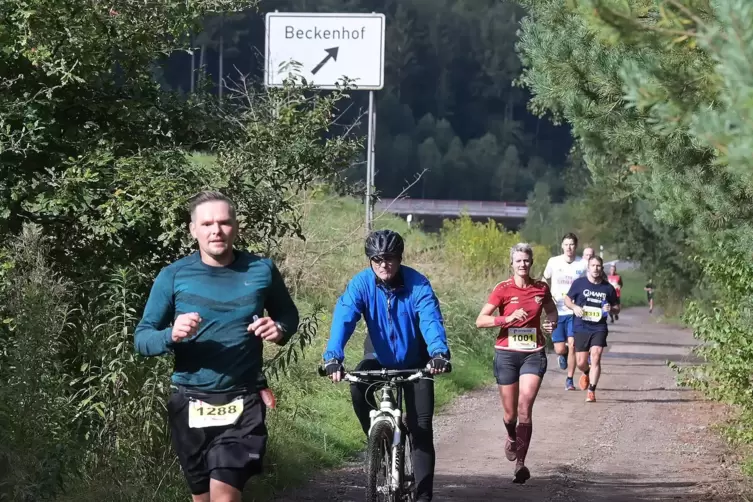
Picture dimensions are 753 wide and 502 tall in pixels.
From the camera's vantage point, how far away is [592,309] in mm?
16047

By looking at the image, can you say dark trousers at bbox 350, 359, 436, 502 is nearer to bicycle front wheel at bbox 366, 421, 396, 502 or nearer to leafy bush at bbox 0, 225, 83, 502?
bicycle front wheel at bbox 366, 421, 396, 502

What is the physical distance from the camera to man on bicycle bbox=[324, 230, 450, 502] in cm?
767

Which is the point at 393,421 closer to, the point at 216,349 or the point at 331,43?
the point at 216,349

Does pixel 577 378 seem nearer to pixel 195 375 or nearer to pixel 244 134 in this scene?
pixel 244 134

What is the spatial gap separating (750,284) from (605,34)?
256 inches

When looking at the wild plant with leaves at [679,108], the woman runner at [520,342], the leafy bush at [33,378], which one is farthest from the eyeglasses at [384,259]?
the woman runner at [520,342]

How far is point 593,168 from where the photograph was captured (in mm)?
16828

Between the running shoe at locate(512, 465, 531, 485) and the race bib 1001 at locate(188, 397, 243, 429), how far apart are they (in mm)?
4604

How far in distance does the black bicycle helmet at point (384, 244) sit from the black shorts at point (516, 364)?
305 centimetres

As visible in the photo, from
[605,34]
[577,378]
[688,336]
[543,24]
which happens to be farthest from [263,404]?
[688,336]

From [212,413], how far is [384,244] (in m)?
2.05

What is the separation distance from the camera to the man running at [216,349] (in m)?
5.77

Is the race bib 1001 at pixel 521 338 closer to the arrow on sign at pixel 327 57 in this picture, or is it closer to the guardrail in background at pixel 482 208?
the arrow on sign at pixel 327 57

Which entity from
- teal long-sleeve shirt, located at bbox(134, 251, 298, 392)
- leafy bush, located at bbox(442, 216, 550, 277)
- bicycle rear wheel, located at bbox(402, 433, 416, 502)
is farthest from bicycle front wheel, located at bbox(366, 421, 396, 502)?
leafy bush, located at bbox(442, 216, 550, 277)
